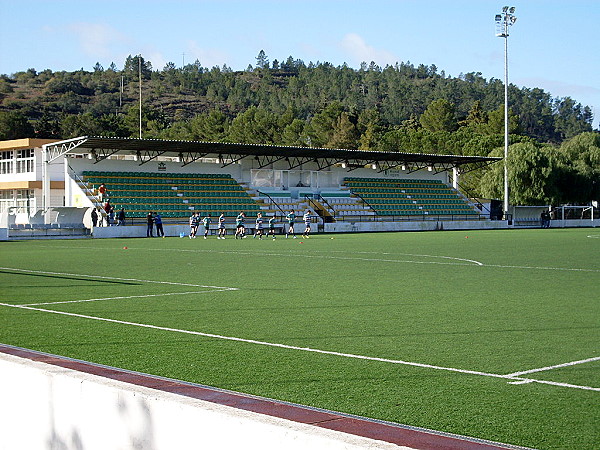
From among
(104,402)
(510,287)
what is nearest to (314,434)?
(104,402)

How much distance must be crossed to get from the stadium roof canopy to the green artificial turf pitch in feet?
104

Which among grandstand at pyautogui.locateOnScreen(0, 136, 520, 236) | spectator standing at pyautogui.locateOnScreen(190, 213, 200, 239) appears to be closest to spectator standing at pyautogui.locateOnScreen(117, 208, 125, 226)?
grandstand at pyautogui.locateOnScreen(0, 136, 520, 236)

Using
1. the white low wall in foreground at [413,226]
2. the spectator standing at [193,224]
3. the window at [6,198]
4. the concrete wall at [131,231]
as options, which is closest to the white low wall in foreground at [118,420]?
the spectator standing at [193,224]

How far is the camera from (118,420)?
4.57 metres

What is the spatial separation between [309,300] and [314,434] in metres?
10.0

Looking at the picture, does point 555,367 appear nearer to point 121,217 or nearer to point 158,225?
point 158,225

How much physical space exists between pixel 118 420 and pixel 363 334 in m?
5.68

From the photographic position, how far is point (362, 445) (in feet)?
11.6

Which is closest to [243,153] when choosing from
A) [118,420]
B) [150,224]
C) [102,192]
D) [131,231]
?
[102,192]

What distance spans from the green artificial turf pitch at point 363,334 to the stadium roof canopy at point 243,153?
31.7m

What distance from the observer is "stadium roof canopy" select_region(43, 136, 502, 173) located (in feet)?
169

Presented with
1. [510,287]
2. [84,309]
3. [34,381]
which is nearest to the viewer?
[34,381]

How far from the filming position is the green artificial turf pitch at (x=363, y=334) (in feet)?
20.6

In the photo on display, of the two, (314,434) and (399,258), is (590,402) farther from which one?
(399,258)
